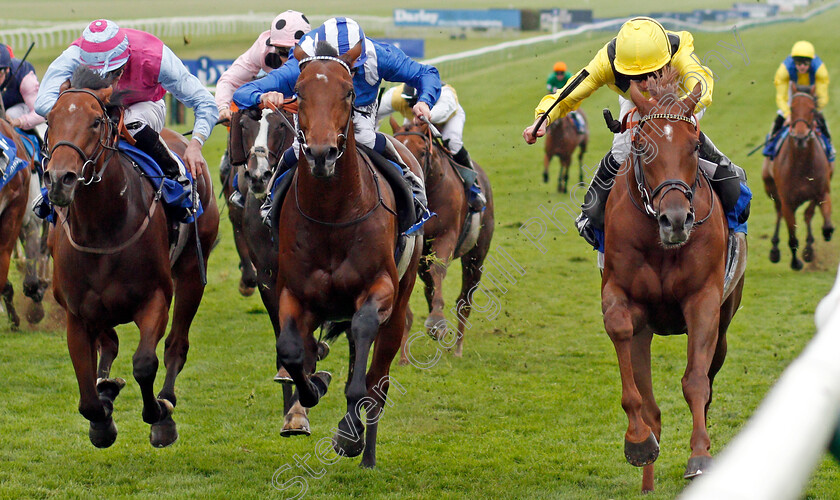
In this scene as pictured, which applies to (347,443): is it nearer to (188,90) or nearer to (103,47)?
(188,90)

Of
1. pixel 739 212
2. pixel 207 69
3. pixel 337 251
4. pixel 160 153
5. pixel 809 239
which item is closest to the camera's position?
pixel 337 251

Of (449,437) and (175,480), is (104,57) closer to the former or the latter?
(175,480)

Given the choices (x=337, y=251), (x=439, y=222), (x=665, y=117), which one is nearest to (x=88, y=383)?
(x=337, y=251)

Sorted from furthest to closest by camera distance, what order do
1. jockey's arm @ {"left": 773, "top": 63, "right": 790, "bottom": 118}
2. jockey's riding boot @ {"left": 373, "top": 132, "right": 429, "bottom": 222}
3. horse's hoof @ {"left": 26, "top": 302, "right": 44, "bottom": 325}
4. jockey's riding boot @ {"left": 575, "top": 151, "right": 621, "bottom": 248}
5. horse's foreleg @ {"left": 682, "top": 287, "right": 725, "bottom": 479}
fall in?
jockey's arm @ {"left": 773, "top": 63, "right": 790, "bottom": 118} → horse's hoof @ {"left": 26, "top": 302, "right": 44, "bottom": 325} → jockey's riding boot @ {"left": 373, "top": 132, "right": 429, "bottom": 222} → jockey's riding boot @ {"left": 575, "top": 151, "right": 621, "bottom": 248} → horse's foreleg @ {"left": 682, "top": 287, "right": 725, "bottom": 479}

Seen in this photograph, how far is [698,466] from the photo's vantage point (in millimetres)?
4375

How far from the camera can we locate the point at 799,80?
488 inches

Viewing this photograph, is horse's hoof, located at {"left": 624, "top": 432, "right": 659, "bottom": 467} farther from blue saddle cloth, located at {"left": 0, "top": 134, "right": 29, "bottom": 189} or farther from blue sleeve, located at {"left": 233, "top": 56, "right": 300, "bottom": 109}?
blue saddle cloth, located at {"left": 0, "top": 134, "right": 29, "bottom": 189}

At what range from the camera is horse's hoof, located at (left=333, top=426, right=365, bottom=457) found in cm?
513

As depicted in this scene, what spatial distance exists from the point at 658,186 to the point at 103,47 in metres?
2.92

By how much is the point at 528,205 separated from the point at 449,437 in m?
9.96

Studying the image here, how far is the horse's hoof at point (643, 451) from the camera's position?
4.67 meters

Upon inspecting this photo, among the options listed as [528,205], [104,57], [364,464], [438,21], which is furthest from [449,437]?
[438,21]

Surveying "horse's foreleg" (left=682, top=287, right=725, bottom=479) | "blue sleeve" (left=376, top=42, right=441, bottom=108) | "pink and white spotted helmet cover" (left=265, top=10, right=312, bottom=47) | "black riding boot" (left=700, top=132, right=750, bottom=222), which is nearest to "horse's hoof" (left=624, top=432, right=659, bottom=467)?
"horse's foreleg" (left=682, top=287, right=725, bottom=479)

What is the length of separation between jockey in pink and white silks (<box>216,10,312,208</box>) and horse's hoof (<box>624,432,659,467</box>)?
3.19 metres
